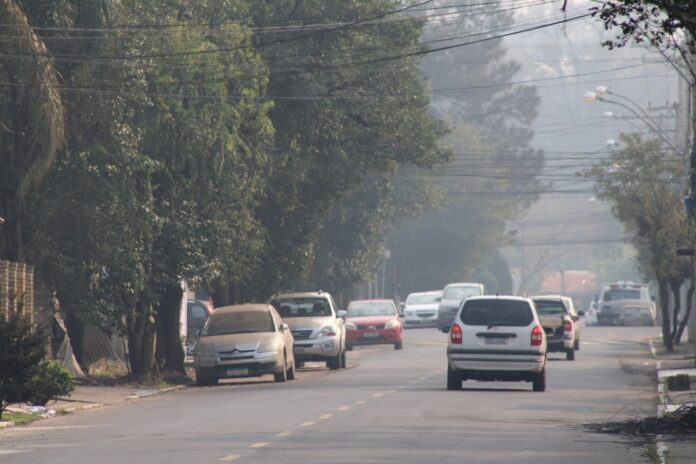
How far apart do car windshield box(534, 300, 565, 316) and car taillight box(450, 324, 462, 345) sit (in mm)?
15679

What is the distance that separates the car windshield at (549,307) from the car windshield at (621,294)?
40561mm

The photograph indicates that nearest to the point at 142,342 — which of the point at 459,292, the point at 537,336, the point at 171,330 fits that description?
the point at 171,330

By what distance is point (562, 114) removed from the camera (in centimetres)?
18588

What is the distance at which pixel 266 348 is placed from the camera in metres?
31.9

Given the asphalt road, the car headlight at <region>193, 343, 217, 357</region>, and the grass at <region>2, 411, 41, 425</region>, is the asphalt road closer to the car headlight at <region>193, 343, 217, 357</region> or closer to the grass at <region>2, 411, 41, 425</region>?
the grass at <region>2, 411, 41, 425</region>

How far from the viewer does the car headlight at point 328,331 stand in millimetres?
38594

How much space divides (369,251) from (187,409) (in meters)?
45.0

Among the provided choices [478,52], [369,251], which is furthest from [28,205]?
[478,52]

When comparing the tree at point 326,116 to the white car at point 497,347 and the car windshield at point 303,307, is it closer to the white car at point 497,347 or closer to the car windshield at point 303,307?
the car windshield at point 303,307

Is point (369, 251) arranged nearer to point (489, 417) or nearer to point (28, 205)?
point (28, 205)

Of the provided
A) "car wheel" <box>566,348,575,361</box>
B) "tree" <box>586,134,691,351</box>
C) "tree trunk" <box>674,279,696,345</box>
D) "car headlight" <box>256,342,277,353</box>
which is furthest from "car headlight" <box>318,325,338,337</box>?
"tree" <box>586,134,691,351</box>

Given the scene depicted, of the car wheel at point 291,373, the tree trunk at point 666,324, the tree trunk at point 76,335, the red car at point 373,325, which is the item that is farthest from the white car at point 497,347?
the red car at point 373,325

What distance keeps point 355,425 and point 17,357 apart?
5.83m

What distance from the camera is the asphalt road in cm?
1620
